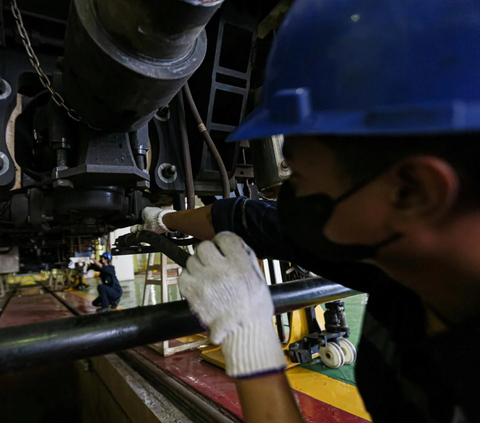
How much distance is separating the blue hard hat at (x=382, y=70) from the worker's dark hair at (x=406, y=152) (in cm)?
3

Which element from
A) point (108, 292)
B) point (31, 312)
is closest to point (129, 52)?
point (108, 292)

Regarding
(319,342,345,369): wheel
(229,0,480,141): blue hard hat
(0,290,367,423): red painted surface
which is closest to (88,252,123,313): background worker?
(0,290,367,423): red painted surface

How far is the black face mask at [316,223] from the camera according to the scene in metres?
0.56

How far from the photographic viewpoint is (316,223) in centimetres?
60

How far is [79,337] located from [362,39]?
71 cm

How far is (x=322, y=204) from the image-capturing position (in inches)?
22.7

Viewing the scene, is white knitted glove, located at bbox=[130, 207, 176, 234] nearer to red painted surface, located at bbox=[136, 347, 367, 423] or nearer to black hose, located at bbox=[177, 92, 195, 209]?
black hose, located at bbox=[177, 92, 195, 209]

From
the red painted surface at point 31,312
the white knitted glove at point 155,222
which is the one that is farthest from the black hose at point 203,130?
the red painted surface at point 31,312

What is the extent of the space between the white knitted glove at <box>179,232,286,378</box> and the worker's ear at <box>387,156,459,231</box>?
318mm

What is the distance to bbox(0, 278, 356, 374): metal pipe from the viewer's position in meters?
0.60

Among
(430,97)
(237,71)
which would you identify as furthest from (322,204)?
(237,71)

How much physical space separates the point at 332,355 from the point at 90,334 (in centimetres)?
217

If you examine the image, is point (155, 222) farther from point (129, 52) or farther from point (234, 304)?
point (234, 304)

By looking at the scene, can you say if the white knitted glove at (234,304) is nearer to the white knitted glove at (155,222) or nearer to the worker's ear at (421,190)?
the worker's ear at (421,190)
